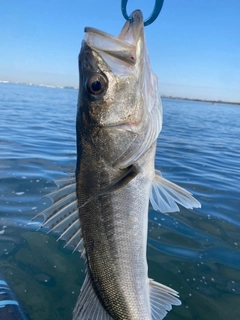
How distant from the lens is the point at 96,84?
2.15 meters

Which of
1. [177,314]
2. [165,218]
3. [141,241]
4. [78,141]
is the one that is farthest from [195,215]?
[78,141]

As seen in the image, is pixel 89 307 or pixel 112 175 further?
pixel 89 307

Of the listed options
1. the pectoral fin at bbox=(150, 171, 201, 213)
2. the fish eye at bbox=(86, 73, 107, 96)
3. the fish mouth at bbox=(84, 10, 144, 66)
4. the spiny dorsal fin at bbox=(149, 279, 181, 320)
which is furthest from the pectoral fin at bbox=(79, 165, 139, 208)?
the spiny dorsal fin at bbox=(149, 279, 181, 320)

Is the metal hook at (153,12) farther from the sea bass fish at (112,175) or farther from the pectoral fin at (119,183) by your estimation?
the pectoral fin at (119,183)

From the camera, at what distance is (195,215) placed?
6.59 m

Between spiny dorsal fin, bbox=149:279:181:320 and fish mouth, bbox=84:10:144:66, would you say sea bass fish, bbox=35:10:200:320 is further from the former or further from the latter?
spiny dorsal fin, bbox=149:279:181:320

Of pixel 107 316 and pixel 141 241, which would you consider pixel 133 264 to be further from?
pixel 107 316

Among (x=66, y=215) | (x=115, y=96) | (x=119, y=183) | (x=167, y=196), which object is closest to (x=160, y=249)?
(x=167, y=196)

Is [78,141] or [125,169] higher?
[78,141]

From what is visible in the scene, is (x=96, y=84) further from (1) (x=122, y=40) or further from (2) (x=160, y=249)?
(2) (x=160, y=249)

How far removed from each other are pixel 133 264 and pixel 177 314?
220 centimetres

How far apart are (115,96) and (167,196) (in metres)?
0.92

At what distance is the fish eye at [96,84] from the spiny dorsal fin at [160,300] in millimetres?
1631

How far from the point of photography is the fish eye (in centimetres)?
215
